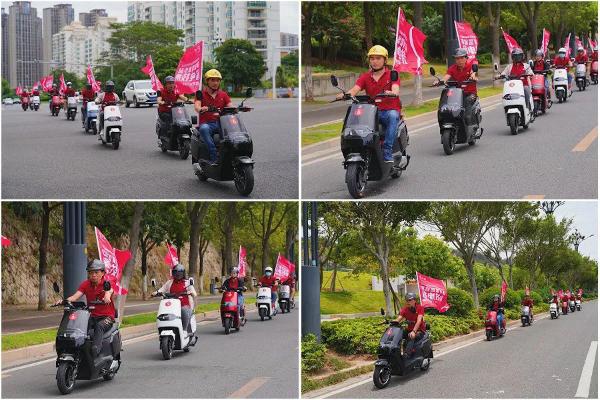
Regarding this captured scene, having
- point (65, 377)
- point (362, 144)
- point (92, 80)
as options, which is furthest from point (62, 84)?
point (65, 377)

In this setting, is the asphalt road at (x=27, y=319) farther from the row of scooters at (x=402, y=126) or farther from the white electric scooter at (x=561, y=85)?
the white electric scooter at (x=561, y=85)

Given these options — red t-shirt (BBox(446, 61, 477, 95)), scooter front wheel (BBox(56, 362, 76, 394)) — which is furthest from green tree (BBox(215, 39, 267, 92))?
scooter front wheel (BBox(56, 362, 76, 394))

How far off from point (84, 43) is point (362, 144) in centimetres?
1354

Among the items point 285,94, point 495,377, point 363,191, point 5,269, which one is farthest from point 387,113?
point 285,94

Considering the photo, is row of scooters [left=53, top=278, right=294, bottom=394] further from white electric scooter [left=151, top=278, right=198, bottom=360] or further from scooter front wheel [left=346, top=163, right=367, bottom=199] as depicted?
scooter front wheel [left=346, top=163, right=367, bottom=199]

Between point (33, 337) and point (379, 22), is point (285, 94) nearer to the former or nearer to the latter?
point (379, 22)

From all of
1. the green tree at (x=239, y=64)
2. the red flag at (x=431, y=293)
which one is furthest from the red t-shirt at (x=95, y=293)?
the green tree at (x=239, y=64)

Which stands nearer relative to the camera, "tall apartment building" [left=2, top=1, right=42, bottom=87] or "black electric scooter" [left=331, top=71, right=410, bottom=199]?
"black electric scooter" [left=331, top=71, right=410, bottom=199]

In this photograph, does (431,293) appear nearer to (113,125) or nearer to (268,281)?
(113,125)

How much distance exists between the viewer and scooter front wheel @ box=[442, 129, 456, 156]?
13797 mm

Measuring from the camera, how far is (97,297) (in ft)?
32.1

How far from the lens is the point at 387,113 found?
11.3m

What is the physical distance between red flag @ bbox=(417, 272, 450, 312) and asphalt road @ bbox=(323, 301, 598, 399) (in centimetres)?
87

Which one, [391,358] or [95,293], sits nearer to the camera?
[95,293]
